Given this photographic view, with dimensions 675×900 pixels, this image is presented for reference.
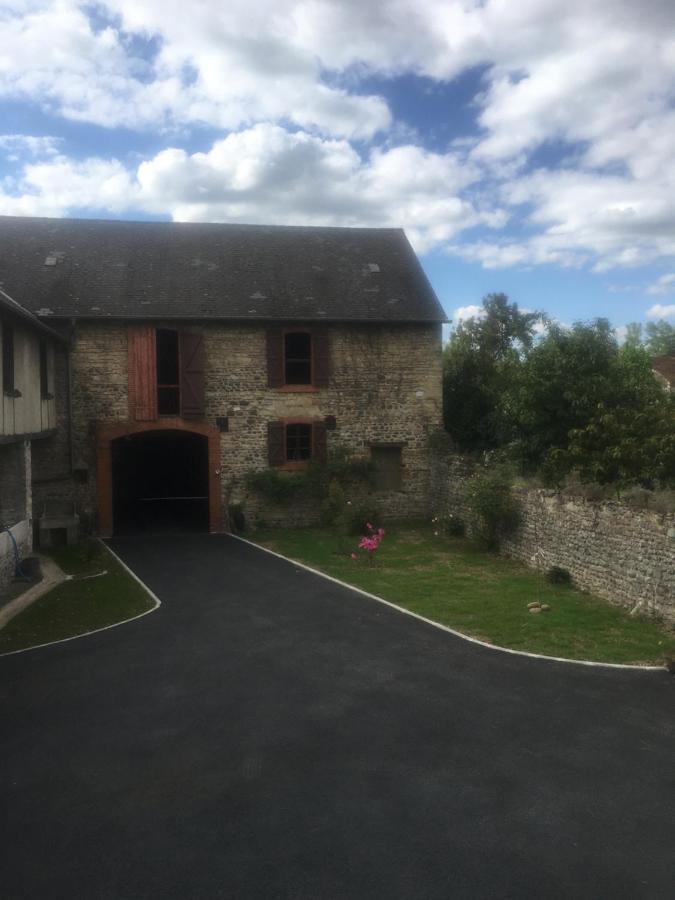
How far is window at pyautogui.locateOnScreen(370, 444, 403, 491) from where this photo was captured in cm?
2066

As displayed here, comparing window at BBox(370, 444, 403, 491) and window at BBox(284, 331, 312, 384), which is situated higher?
window at BBox(284, 331, 312, 384)

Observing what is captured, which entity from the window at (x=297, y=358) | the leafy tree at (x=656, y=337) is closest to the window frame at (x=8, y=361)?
the window at (x=297, y=358)

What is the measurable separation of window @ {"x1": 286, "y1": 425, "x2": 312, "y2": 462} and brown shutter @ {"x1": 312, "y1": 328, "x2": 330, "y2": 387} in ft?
4.43

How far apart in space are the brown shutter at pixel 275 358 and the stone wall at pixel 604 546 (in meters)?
7.88

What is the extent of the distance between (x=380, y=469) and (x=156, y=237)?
1023 cm

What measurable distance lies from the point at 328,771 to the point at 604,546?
7.54 meters

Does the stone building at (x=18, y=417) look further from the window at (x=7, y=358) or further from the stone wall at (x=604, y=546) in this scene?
the stone wall at (x=604, y=546)

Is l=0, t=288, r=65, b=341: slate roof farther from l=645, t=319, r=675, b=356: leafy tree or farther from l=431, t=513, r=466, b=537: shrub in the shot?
l=645, t=319, r=675, b=356: leafy tree

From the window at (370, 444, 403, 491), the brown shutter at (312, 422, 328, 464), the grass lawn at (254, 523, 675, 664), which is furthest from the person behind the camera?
the window at (370, 444, 403, 491)

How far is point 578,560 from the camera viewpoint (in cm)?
1270

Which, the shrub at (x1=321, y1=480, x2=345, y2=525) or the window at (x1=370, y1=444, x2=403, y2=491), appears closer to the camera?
the shrub at (x1=321, y1=480, x2=345, y2=525)

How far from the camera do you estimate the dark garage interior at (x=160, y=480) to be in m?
23.5

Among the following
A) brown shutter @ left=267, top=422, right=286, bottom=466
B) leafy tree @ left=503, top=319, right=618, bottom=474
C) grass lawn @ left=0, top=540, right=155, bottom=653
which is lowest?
grass lawn @ left=0, top=540, right=155, bottom=653

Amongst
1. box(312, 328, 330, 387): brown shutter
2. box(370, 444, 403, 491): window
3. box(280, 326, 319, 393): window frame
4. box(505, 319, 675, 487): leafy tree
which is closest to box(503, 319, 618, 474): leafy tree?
A: box(505, 319, 675, 487): leafy tree
